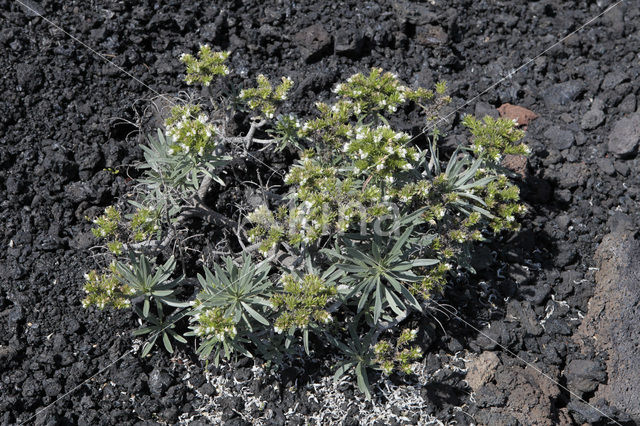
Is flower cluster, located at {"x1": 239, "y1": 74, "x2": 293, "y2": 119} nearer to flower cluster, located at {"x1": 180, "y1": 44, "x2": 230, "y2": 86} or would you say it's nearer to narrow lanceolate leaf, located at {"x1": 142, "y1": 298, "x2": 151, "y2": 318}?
flower cluster, located at {"x1": 180, "y1": 44, "x2": 230, "y2": 86}

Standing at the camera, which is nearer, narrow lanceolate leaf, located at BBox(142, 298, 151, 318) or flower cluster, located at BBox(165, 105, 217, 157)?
flower cluster, located at BBox(165, 105, 217, 157)

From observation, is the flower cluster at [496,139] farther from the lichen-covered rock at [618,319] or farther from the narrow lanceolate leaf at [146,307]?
the narrow lanceolate leaf at [146,307]

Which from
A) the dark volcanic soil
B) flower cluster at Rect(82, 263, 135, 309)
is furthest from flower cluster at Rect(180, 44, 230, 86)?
flower cluster at Rect(82, 263, 135, 309)

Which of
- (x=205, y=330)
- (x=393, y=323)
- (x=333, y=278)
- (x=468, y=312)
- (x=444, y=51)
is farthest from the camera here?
(x=444, y=51)

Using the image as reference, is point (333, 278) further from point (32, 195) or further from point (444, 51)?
point (444, 51)

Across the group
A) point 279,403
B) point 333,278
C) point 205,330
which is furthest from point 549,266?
point 205,330

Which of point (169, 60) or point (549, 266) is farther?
point (169, 60)
